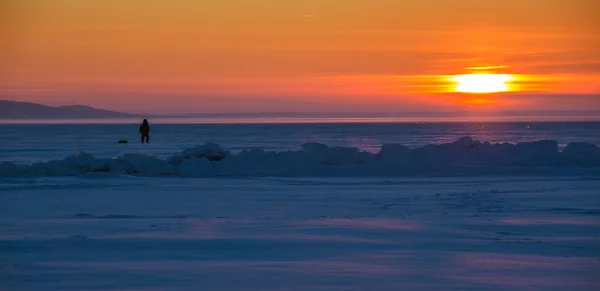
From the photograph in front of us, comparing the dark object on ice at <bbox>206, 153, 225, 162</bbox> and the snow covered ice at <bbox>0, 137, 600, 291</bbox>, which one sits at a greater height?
the dark object on ice at <bbox>206, 153, 225, 162</bbox>

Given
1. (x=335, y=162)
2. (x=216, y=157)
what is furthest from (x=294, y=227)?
(x=216, y=157)

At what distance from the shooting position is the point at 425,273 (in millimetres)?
7344

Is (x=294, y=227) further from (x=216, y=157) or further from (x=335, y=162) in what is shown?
(x=216, y=157)

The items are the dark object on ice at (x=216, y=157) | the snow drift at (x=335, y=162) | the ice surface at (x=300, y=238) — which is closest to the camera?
the ice surface at (x=300, y=238)

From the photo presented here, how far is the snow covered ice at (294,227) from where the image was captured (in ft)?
23.7

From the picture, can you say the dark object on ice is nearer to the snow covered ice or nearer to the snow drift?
the snow drift

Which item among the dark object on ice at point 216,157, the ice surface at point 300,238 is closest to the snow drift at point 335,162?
the dark object on ice at point 216,157

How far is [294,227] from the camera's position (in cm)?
1018

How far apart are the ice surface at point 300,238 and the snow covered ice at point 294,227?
0.02 meters

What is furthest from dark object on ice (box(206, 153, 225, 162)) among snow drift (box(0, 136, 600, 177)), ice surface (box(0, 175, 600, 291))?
ice surface (box(0, 175, 600, 291))

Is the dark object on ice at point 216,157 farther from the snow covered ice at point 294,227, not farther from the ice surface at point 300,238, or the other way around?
the ice surface at point 300,238

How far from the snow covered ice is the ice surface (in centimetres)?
2

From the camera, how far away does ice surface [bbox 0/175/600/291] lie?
7125mm

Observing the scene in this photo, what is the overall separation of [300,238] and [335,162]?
11.7 m
